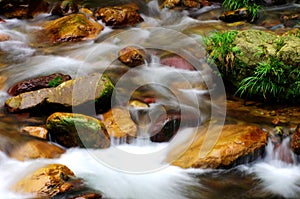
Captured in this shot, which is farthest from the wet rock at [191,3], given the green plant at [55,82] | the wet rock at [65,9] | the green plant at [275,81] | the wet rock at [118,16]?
the green plant at [55,82]

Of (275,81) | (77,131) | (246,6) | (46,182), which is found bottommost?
(46,182)

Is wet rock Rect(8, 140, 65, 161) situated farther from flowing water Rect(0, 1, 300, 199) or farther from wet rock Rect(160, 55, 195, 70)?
wet rock Rect(160, 55, 195, 70)

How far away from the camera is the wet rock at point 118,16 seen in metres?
9.58

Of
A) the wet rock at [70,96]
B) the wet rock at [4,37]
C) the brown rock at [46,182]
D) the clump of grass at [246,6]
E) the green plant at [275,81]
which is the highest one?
the clump of grass at [246,6]

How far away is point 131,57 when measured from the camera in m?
7.54

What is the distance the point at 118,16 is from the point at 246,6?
12.2ft

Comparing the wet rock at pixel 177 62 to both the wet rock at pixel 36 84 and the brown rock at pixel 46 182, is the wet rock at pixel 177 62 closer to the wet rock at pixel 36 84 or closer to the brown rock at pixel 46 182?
the wet rock at pixel 36 84

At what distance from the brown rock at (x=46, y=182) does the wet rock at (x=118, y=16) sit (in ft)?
20.0

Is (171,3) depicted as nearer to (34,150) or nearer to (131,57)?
(131,57)

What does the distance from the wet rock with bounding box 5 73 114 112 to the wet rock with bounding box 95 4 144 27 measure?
13.4 feet

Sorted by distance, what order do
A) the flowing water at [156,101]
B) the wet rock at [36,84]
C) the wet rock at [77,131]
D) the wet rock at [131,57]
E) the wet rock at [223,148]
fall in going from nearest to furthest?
the flowing water at [156,101] → the wet rock at [223,148] → the wet rock at [77,131] → the wet rock at [36,84] → the wet rock at [131,57]

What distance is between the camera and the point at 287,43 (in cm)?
595

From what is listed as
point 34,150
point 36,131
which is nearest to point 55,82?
point 36,131

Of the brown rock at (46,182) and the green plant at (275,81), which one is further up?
the green plant at (275,81)
